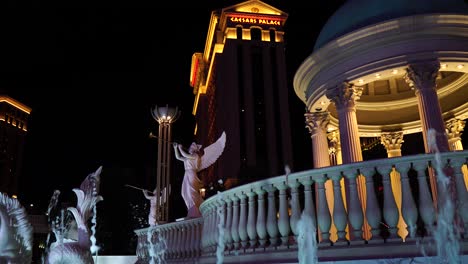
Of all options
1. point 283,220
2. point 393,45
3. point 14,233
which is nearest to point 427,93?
point 393,45

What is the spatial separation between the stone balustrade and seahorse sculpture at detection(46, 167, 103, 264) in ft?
7.71

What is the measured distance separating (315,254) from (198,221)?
4.59 metres

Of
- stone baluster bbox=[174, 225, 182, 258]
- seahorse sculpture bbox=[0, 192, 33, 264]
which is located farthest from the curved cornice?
seahorse sculpture bbox=[0, 192, 33, 264]

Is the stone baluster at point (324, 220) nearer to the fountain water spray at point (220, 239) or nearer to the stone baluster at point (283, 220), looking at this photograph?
the stone baluster at point (283, 220)

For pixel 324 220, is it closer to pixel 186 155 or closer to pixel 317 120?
pixel 186 155

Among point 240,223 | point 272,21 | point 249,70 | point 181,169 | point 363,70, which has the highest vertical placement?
point 272,21

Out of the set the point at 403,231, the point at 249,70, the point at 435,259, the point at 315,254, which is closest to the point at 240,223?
the point at 315,254

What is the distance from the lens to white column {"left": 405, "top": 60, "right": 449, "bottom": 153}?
32.7 ft

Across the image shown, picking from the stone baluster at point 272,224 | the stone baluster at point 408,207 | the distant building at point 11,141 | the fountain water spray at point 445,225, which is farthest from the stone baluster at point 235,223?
the distant building at point 11,141

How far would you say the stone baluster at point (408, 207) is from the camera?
557cm

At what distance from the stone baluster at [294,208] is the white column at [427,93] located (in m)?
4.77

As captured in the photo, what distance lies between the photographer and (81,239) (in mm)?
6992

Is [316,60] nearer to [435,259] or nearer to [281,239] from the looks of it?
[281,239]

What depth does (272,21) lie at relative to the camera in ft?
226
